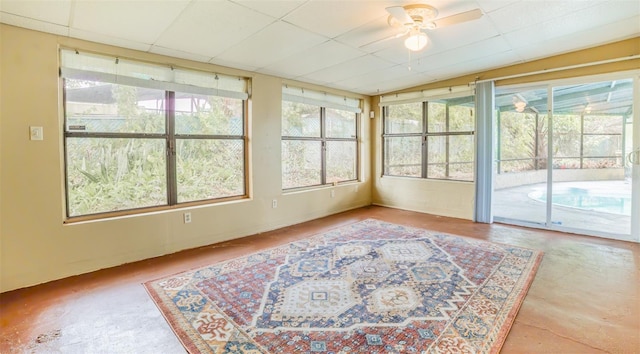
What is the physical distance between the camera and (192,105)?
3.81 metres

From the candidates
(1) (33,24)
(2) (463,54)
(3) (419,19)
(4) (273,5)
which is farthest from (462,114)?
(1) (33,24)

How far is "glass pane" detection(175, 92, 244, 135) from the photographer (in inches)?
147

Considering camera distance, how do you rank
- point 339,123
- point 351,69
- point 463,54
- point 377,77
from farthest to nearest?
point 339,123 < point 377,77 < point 351,69 < point 463,54

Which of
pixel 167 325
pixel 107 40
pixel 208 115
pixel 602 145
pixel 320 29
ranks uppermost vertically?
pixel 320 29

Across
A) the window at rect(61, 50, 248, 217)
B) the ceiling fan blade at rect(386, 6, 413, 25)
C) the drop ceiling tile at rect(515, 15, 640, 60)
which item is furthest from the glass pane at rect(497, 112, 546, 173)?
the window at rect(61, 50, 248, 217)

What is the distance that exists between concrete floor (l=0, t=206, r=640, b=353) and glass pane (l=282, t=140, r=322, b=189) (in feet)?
5.17

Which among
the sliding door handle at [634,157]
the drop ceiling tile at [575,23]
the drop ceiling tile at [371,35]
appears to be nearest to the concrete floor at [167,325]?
the sliding door handle at [634,157]

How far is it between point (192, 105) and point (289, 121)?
157cm

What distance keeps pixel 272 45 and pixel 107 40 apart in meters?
1.56

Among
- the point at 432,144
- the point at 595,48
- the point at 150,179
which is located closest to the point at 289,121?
the point at 150,179

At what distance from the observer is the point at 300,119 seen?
5133 mm

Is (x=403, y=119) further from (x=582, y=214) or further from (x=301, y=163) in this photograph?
(x=582, y=214)

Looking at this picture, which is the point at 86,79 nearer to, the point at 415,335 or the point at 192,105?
the point at 192,105

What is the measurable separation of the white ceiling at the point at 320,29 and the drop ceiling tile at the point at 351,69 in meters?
0.02
